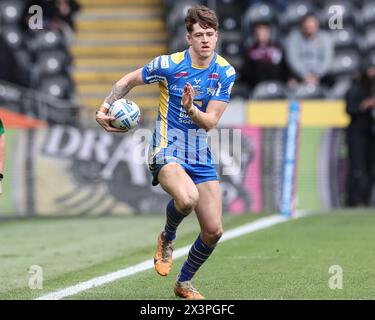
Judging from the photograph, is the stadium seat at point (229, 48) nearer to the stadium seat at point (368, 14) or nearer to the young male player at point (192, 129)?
the stadium seat at point (368, 14)

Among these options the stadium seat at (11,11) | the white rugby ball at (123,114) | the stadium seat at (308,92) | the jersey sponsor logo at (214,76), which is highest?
the stadium seat at (11,11)

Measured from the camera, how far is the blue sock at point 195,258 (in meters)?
8.80

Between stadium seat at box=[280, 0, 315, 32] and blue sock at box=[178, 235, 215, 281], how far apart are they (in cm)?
1426

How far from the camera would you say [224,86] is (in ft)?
29.1

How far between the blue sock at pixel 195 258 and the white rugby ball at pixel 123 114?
42.0 inches

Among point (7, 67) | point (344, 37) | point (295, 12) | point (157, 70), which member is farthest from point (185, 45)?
point (157, 70)

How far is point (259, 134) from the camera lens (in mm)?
18047

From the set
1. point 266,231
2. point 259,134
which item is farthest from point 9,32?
point 266,231

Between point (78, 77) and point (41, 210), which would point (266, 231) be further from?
point (78, 77)

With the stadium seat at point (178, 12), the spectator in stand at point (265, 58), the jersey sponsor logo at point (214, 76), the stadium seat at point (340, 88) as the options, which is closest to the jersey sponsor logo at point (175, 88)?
the jersey sponsor logo at point (214, 76)

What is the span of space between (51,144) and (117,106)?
9.10m

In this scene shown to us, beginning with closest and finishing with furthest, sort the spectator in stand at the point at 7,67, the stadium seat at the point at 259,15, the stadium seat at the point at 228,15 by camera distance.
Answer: the spectator in stand at the point at 7,67, the stadium seat at the point at 259,15, the stadium seat at the point at 228,15

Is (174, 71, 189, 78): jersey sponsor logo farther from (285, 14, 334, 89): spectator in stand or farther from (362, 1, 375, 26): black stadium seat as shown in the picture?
(362, 1, 375, 26): black stadium seat

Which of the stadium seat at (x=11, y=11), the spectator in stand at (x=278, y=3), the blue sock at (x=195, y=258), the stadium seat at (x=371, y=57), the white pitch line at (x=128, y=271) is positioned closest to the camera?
the blue sock at (x=195, y=258)
